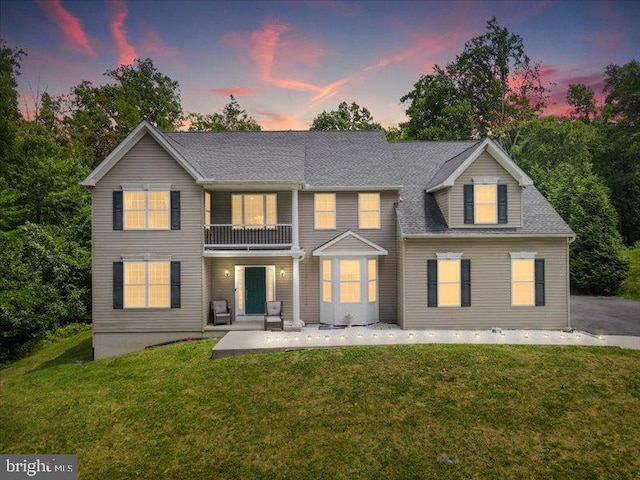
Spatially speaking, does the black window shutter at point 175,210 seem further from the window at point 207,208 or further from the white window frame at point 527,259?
the white window frame at point 527,259

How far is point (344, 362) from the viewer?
1134cm

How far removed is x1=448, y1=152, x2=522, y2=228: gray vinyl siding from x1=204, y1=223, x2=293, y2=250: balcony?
22.7 feet

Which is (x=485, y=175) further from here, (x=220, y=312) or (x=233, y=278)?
(x=220, y=312)

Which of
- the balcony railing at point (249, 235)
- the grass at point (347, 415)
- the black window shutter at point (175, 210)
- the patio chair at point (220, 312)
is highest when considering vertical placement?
the black window shutter at point (175, 210)

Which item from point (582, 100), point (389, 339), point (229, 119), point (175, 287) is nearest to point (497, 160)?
point (389, 339)

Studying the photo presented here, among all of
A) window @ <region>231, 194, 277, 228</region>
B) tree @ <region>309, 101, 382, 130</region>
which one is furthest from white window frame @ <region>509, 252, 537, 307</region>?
tree @ <region>309, 101, 382, 130</region>

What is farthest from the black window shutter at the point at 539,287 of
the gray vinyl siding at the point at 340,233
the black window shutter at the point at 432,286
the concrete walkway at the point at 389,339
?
the gray vinyl siding at the point at 340,233

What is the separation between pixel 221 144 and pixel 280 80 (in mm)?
8136

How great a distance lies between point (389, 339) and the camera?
1359 cm

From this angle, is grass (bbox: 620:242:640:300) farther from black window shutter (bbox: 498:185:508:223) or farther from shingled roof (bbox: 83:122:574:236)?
black window shutter (bbox: 498:185:508:223)

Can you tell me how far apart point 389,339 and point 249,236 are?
7.39 metres

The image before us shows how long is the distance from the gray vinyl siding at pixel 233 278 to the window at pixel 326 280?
4.75ft

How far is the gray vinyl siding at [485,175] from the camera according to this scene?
50.8 feet

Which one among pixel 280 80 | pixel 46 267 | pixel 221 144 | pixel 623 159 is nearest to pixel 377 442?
pixel 221 144
